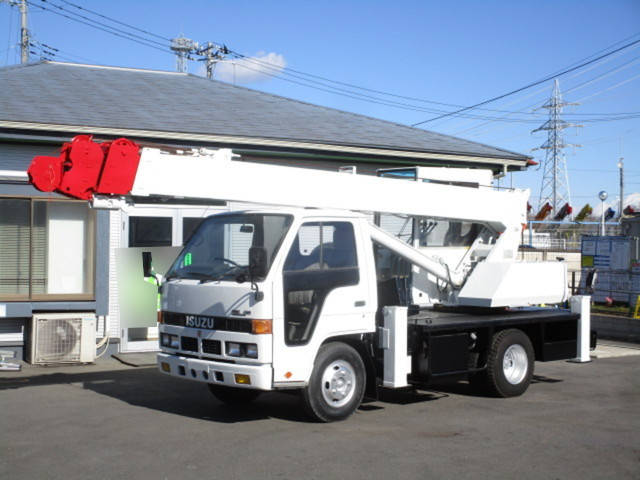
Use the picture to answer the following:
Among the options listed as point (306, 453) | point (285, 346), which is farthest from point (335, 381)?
point (306, 453)

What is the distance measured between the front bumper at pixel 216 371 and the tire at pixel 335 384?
0.57 meters

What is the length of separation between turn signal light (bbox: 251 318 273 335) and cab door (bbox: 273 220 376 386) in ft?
0.35

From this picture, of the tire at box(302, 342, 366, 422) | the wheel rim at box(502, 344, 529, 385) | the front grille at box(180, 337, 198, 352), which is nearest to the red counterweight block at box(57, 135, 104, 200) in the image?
the front grille at box(180, 337, 198, 352)

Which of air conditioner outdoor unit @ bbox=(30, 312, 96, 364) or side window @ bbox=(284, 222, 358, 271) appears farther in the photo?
air conditioner outdoor unit @ bbox=(30, 312, 96, 364)

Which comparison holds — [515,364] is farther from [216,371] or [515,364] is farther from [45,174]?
[45,174]

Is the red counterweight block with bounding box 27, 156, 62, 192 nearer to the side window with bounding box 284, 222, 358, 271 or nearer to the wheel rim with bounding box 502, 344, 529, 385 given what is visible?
the side window with bounding box 284, 222, 358, 271

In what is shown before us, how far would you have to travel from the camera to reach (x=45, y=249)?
43.3ft

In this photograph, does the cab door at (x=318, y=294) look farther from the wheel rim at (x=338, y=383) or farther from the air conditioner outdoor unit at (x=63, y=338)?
the air conditioner outdoor unit at (x=63, y=338)

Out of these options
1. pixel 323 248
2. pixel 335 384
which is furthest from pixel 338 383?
pixel 323 248

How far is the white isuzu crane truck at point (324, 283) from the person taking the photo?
7641 mm

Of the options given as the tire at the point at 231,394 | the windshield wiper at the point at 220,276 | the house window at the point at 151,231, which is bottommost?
the tire at the point at 231,394

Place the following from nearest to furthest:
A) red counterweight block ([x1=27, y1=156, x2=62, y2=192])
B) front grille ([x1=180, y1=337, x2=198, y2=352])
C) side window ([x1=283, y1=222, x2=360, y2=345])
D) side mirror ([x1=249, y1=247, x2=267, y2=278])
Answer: red counterweight block ([x1=27, y1=156, x2=62, y2=192])
side mirror ([x1=249, y1=247, x2=267, y2=278])
side window ([x1=283, y1=222, x2=360, y2=345])
front grille ([x1=180, y1=337, x2=198, y2=352])

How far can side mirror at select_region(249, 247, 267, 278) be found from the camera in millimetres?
7445

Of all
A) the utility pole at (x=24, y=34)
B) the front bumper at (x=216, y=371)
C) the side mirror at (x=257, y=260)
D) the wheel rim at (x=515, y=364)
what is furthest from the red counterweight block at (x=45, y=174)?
the utility pole at (x=24, y=34)
